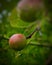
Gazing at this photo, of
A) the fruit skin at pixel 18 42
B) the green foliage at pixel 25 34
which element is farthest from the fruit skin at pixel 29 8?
the fruit skin at pixel 18 42

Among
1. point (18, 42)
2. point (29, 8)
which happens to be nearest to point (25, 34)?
point (18, 42)

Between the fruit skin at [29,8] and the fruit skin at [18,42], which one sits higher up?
the fruit skin at [29,8]

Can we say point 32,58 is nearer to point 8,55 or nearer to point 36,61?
point 36,61

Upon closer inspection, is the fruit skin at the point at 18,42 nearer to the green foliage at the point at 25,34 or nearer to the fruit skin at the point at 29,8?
the green foliage at the point at 25,34

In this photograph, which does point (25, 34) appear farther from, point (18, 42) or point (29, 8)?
point (29, 8)

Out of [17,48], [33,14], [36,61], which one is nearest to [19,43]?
[17,48]

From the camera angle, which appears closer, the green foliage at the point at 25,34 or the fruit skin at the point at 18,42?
the green foliage at the point at 25,34
